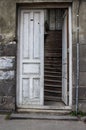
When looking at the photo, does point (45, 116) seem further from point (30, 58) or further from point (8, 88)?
point (30, 58)

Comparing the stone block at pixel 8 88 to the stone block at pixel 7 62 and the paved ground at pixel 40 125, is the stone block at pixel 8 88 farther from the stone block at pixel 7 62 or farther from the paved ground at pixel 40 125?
the paved ground at pixel 40 125

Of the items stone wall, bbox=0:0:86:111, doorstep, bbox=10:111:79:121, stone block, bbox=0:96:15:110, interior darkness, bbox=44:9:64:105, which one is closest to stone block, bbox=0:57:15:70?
stone wall, bbox=0:0:86:111

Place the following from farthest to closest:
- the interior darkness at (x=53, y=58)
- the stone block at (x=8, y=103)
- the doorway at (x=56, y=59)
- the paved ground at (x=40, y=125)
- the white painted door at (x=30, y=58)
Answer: the interior darkness at (x=53, y=58) → the doorway at (x=56, y=59) → the white painted door at (x=30, y=58) → the stone block at (x=8, y=103) → the paved ground at (x=40, y=125)

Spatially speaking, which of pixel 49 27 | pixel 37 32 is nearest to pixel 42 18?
pixel 37 32

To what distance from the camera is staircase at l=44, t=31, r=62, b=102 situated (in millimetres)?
11441

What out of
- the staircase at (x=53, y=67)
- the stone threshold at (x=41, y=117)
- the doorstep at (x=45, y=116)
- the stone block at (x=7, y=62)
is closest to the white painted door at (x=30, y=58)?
the stone block at (x=7, y=62)

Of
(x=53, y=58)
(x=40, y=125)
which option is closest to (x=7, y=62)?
(x=40, y=125)

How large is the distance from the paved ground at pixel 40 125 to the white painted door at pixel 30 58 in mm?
1171

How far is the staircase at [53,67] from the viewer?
37.5 ft

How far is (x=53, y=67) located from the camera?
12812 millimetres

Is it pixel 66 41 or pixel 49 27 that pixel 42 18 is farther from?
pixel 49 27

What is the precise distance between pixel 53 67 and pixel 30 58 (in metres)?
3.73

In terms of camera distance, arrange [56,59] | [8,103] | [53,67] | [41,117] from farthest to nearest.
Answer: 1. [56,59]
2. [53,67]
3. [8,103]
4. [41,117]

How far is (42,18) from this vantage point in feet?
30.2
